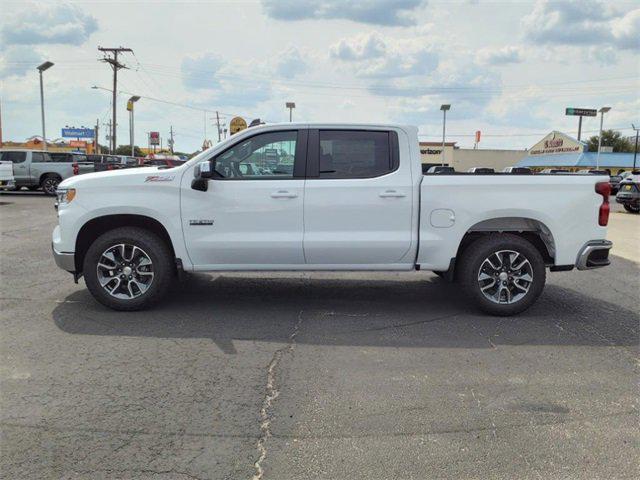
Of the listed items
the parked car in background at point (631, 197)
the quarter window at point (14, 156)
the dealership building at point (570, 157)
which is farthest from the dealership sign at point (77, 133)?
the parked car in background at point (631, 197)

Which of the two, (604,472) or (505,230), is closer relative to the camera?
(604,472)

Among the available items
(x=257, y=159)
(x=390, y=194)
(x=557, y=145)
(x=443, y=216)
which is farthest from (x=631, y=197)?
(x=557, y=145)

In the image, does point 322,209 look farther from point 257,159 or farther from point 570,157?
point 570,157

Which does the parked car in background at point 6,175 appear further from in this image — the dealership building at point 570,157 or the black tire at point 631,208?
the dealership building at point 570,157

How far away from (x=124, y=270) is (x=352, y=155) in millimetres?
2758

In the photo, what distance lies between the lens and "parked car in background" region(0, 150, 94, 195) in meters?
22.3

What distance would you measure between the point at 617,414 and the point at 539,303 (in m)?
2.97

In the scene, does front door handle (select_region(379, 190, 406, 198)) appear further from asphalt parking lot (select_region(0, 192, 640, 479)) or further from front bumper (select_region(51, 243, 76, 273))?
front bumper (select_region(51, 243, 76, 273))

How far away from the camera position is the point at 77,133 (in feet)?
304

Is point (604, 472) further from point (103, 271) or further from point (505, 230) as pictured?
point (103, 271)

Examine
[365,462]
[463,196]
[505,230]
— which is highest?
[463,196]

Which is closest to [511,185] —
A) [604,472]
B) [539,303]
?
[539,303]

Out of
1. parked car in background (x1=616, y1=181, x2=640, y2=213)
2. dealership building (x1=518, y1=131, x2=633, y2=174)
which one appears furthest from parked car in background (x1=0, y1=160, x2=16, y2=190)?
dealership building (x1=518, y1=131, x2=633, y2=174)

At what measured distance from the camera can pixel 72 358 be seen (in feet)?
14.8
